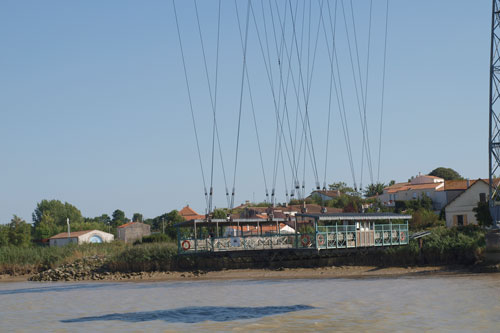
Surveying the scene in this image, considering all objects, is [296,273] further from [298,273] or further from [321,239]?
[321,239]

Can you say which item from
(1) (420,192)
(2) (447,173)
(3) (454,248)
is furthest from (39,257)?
(2) (447,173)

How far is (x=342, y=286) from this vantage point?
37312mm

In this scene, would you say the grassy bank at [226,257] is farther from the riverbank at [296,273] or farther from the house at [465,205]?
the house at [465,205]

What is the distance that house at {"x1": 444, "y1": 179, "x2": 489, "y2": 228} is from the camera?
216ft

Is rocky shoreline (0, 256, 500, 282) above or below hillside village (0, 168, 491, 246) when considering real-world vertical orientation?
below

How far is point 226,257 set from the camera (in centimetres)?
4362

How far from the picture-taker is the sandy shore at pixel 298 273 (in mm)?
42906

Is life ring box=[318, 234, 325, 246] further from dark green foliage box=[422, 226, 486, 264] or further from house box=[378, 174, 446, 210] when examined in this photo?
house box=[378, 174, 446, 210]

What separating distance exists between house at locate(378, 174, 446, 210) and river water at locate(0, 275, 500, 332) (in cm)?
5785

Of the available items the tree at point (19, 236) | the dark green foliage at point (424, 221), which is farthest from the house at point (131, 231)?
the dark green foliage at point (424, 221)

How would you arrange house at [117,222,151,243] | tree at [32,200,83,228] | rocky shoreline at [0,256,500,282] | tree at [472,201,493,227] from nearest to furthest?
rocky shoreline at [0,256,500,282] → tree at [472,201,493,227] → house at [117,222,151,243] → tree at [32,200,83,228]

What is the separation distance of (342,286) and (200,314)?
11302mm

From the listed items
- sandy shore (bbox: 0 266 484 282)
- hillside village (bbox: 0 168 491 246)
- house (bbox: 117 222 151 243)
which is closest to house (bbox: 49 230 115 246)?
hillside village (bbox: 0 168 491 246)

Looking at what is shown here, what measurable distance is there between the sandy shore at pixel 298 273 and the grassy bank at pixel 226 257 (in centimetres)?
81
